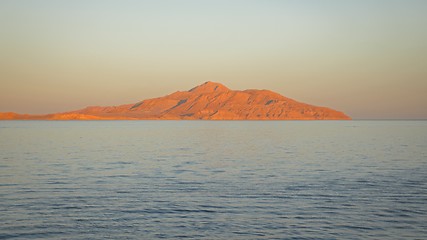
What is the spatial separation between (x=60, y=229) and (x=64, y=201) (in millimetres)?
6595

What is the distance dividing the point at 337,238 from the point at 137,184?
18.0 metres

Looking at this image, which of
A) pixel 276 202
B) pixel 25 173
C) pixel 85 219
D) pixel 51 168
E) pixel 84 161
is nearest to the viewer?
pixel 85 219

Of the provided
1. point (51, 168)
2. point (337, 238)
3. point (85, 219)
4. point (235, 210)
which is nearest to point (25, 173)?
point (51, 168)

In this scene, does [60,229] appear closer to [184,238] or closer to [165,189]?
[184,238]

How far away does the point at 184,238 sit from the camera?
19.3 meters

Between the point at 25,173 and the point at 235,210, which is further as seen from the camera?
the point at 25,173

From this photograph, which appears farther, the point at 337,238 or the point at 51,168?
the point at 51,168

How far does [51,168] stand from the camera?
143ft

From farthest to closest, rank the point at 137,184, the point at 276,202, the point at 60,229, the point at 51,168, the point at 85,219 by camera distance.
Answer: the point at 51,168 → the point at 137,184 → the point at 276,202 → the point at 85,219 → the point at 60,229

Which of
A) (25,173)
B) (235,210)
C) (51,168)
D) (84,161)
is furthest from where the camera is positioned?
(84,161)

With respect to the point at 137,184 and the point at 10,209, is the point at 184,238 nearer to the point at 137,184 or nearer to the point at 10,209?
the point at 10,209

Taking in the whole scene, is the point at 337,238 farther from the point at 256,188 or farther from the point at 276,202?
the point at 256,188

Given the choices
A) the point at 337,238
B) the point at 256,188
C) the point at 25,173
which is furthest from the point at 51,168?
the point at 337,238

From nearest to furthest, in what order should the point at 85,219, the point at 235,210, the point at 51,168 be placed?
the point at 85,219 → the point at 235,210 → the point at 51,168
